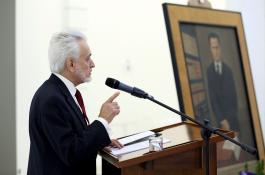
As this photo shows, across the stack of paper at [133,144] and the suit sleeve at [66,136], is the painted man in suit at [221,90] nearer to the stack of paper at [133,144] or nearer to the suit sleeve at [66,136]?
the stack of paper at [133,144]

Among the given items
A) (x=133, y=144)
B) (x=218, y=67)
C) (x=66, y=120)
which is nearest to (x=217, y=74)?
(x=218, y=67)

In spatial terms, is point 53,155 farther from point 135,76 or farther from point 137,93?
point 135,76

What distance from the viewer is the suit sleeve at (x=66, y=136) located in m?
1.22

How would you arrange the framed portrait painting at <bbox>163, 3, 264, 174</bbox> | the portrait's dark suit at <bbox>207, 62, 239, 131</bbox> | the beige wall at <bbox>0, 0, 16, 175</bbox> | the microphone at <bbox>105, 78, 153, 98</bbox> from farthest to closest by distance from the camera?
the beige wall at <bbox>0, 0, 16, 175</bbox>
the portrait's dark suit at <bbox>207, 62, 239, 131</bbox>
the framed portrait painting at <bbox>163, 3, 264, 174</bbox>
the microphone at <bbox>105, 78, 153, 98</bbox>

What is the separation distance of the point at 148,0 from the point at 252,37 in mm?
1083

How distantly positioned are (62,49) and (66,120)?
29 centimetres

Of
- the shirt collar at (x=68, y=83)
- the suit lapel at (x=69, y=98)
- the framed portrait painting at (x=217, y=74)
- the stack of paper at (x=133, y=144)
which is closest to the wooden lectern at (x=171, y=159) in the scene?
the stack of paper at (x=133, y=144)

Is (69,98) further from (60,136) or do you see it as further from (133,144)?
(133,144)

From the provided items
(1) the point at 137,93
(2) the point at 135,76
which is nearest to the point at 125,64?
(2) the point at 135,76

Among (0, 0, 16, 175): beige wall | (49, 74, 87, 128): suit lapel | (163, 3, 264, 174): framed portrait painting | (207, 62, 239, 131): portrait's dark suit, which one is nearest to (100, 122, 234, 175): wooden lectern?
(49, 74, 87, 128): suit lapel

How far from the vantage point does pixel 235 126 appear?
246 cm

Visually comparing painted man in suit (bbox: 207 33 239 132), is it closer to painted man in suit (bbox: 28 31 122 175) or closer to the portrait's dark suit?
the portrait's dark suit

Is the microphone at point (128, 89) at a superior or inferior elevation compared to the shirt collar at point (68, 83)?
inferior

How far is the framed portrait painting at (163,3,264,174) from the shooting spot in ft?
7.00
